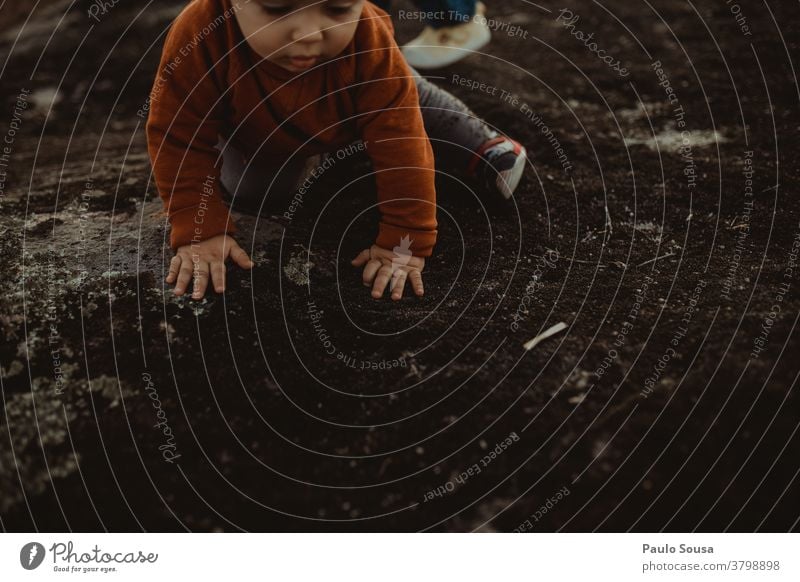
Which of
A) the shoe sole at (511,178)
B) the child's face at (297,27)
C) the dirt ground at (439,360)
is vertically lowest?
the dirt ground at (439,360)

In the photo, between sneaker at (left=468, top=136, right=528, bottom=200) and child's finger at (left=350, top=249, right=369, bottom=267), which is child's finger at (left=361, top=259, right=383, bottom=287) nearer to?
child's finger at (left=350, top=249, right=369, bottom=267)

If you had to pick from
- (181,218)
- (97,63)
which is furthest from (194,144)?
(97,63)

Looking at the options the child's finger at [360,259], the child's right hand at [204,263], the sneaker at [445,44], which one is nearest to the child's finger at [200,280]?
the child's right hand at [204,263]

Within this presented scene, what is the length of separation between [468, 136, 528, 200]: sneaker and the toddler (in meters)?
0.17

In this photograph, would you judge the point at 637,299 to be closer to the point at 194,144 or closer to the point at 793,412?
the point at 793,412

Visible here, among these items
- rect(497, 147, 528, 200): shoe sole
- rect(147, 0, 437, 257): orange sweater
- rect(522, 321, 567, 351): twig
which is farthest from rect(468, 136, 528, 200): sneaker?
rect(522, 321, 567, 351): twig

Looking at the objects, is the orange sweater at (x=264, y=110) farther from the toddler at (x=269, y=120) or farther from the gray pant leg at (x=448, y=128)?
the gray pant leg at (x=448, y=128)

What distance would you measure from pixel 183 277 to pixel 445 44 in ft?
3.07

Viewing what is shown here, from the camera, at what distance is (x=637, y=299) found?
2.31 ft

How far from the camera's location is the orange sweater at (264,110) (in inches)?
26.2

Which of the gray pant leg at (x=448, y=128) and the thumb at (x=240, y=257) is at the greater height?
the gray pant leg at (x=448, y=128)

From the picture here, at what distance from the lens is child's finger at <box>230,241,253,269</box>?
710 mm

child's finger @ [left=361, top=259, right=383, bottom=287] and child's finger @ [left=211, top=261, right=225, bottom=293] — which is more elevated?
child's finger @ [left=361, top=259, right=383, bottom=287]
